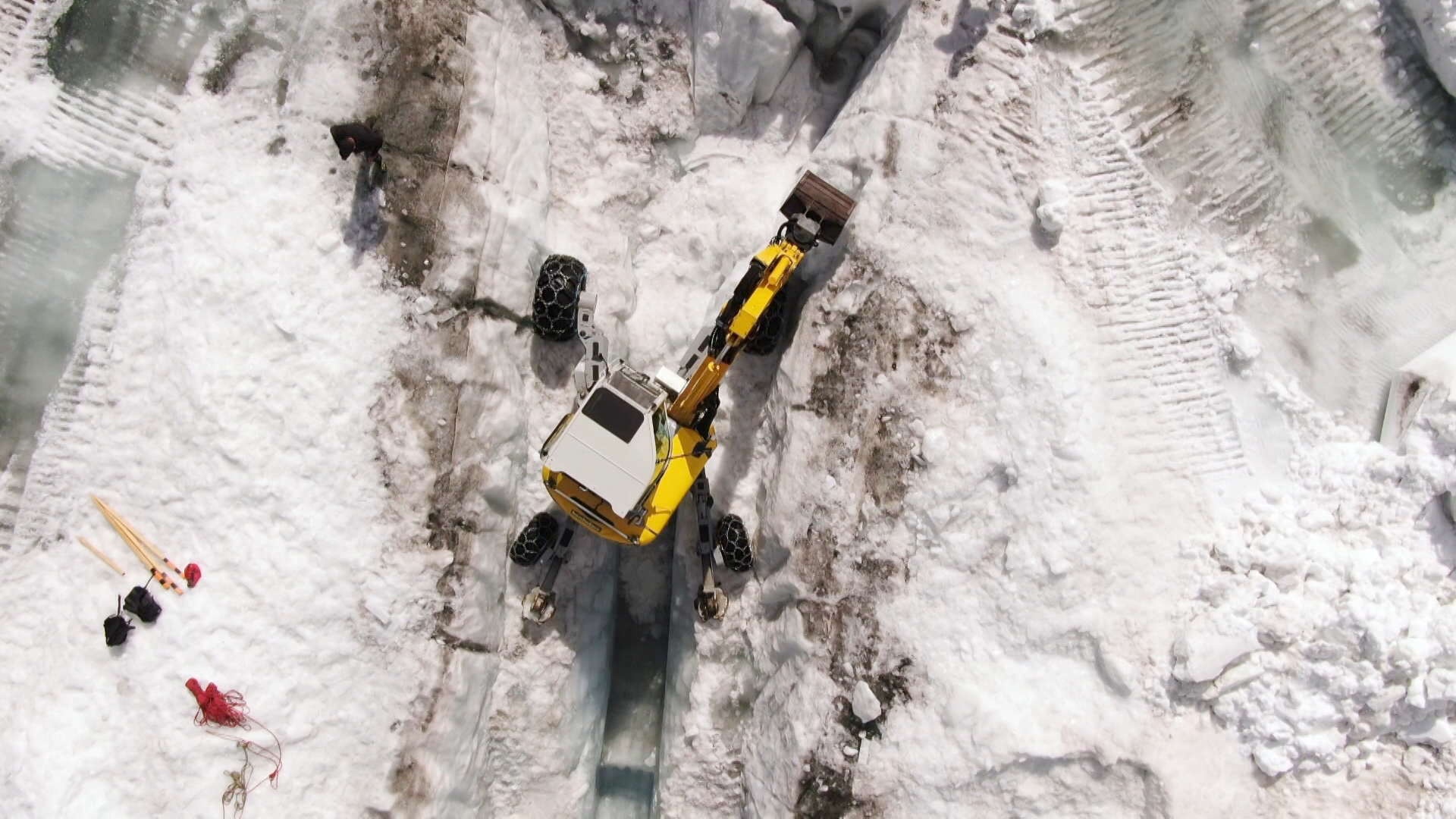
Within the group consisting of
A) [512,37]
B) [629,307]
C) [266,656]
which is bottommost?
[266,656]

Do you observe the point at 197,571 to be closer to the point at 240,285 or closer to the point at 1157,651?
the point at 240,285

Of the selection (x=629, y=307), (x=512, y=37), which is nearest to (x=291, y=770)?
(x=629, y=307)

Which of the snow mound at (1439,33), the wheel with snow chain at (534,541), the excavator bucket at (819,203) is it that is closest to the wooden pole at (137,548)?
the wheel with snow chain at (534,541)

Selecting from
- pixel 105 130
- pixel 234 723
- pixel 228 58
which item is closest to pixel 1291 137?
pixel 228 58

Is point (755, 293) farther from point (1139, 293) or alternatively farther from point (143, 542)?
point (143, 542)

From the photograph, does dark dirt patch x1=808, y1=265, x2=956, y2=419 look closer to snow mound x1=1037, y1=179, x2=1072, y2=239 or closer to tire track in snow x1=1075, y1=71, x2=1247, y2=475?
snow mound x1=1037, y1=179, x2=1072, y2=239

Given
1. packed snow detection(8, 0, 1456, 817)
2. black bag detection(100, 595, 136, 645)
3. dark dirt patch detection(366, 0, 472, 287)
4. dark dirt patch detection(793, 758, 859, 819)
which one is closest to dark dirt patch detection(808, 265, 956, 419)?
packed snow detection(8, 0, 1456, 817)
